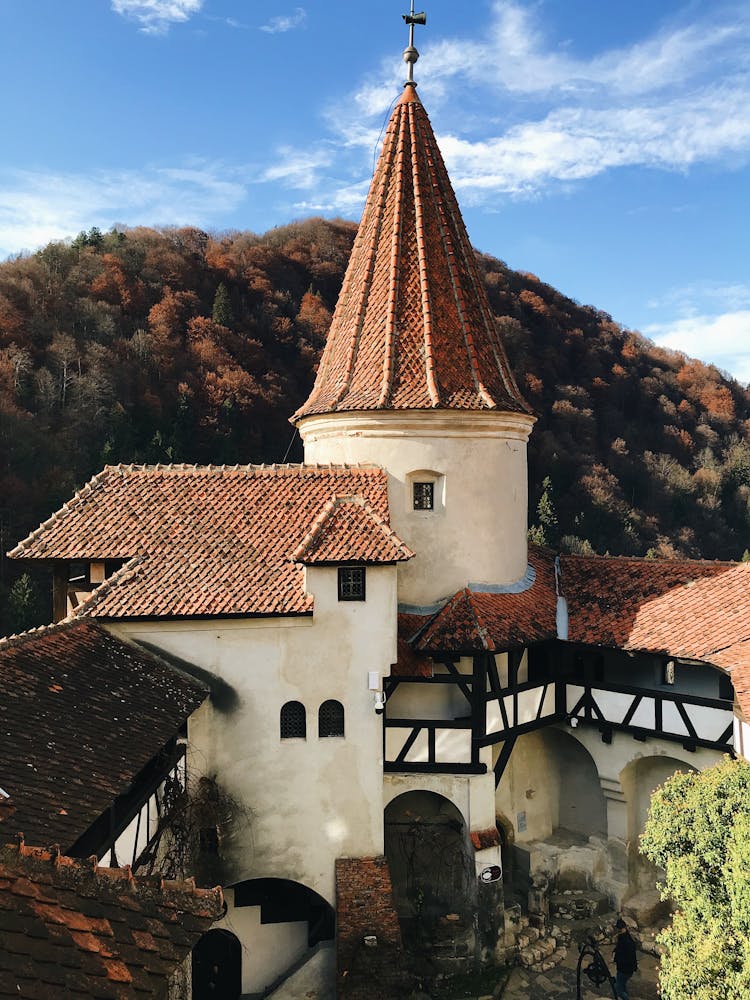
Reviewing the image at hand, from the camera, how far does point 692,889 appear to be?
392 inches

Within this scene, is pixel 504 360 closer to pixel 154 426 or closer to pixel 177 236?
pixel 154 426

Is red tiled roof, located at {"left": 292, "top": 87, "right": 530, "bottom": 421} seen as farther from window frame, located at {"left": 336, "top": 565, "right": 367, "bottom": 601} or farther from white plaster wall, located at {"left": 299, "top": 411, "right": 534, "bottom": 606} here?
window frame, located at {"left": 336, "top": 565, "right": 367, "bottom": 601}

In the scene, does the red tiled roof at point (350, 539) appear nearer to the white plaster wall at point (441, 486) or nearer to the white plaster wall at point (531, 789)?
the white plaster wall at point (441, 486)

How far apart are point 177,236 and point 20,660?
53.1 metres

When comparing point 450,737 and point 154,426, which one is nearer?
point 450,737

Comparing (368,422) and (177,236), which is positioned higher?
(177,236)

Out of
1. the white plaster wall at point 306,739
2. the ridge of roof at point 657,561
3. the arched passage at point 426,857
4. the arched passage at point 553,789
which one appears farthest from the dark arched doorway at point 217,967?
the ridge of roof at point 657,561

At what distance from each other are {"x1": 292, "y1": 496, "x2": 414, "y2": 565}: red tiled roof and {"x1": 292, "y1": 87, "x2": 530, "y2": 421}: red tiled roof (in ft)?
7.58

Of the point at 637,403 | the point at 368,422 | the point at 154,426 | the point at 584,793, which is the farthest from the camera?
the point at 637,403

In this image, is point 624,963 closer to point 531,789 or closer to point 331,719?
point 531,789

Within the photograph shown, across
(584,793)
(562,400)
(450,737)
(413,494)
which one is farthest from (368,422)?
(562,400)

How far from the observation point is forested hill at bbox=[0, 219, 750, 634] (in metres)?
41.3

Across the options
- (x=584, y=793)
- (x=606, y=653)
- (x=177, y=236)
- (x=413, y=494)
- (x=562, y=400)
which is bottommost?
(x=584, y=793)

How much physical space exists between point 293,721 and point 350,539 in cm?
332
